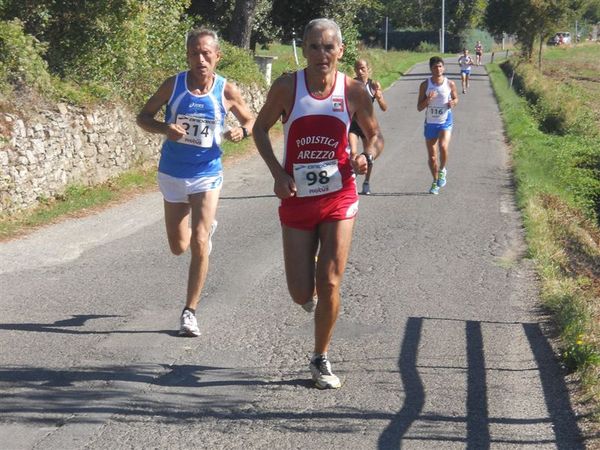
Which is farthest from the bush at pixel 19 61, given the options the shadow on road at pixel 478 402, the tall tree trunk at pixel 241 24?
the tall tree trunk at pixel 241 24

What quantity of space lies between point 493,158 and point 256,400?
15216mm

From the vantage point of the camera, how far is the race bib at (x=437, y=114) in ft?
49.0

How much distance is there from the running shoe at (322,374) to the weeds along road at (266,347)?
0.24 feet

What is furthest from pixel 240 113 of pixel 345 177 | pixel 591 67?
pixel 591 67

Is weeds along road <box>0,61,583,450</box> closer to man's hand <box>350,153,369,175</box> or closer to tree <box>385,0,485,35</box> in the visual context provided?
man's hand <box>350,153,369,175</box>

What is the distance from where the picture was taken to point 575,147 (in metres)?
24.2

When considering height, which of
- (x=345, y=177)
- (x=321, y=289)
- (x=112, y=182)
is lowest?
→ (x=112, y=182)

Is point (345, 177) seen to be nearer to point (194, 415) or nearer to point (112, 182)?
point (194, 415)

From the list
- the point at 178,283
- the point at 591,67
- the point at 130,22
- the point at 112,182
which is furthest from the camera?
the point at 591,67

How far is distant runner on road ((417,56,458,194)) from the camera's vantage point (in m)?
14.9

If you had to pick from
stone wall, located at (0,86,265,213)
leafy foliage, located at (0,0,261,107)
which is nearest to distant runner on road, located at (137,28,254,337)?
stone wall, located at (0,86,265,213)

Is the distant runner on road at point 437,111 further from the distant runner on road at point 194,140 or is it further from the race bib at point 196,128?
the race bib at point 196,128

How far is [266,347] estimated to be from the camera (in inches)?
270

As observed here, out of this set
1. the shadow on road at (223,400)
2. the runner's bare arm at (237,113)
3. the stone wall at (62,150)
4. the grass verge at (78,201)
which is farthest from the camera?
the stone wall at (62,150)
